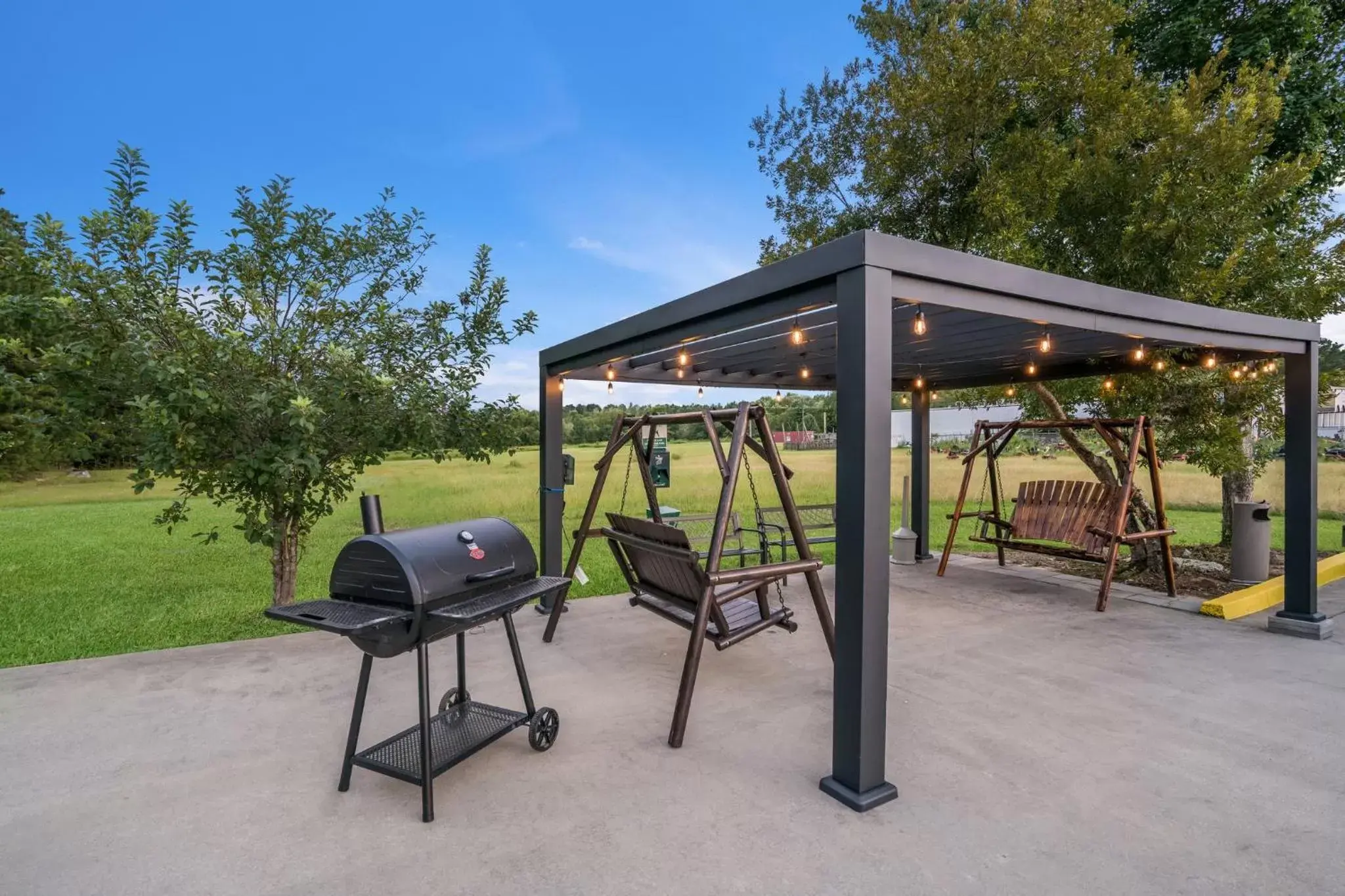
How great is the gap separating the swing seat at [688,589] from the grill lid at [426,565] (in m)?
0.79

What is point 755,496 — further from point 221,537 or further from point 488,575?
point 221,537

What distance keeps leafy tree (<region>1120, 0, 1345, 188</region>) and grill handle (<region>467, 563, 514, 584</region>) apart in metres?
9.30

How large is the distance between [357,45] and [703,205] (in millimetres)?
5688

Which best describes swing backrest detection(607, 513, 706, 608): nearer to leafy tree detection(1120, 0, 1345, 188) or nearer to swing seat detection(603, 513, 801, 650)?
swing seat detection(603, 513, 801, 650)

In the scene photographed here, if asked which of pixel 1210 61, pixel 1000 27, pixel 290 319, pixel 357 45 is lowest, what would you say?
pixel 290 319

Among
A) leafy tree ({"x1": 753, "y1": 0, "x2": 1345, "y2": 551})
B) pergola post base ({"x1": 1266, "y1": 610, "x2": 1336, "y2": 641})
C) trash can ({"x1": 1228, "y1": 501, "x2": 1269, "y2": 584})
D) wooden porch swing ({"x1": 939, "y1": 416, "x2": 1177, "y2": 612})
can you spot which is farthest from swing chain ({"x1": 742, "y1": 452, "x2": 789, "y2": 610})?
trash can ({"x1": 1228, "y1": 501, "x2": 1269, "y2": 584})

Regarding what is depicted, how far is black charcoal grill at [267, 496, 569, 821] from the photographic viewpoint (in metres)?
2.15

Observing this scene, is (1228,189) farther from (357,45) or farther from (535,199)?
(357,45)

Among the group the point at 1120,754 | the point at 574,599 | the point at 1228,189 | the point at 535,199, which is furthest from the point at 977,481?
the point at 1120,754

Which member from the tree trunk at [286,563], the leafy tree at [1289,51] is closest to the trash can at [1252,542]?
the leafy tree at [1289,51]

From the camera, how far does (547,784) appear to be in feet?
7.89

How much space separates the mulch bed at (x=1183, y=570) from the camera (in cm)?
568

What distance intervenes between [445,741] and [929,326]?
3.39 meters

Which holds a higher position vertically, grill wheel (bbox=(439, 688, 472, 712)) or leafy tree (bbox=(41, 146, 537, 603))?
leafy tree (bbox=(41, 146, 537, 603))
